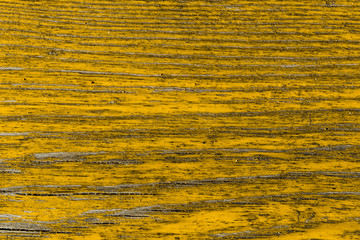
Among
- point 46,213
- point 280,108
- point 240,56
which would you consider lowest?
point 46,213

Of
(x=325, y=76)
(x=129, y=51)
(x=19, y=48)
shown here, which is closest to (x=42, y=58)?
(x=19, y=48)

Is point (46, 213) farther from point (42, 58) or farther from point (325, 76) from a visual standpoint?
point (325, 76)

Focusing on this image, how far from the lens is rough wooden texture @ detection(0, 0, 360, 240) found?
59cm

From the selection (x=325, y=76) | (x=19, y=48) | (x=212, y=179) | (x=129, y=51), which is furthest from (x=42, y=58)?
(x=325, y=76)

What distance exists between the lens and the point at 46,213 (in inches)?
23.4

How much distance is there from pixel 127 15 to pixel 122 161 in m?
0.28

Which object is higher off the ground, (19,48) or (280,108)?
(19,48)

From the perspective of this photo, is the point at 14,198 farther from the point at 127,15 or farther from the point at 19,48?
the point at 127,15

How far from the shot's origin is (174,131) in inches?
23.6

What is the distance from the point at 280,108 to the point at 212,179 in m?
0.18

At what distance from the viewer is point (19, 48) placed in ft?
2.01

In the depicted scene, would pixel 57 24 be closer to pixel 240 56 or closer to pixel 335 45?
pixel 240 56

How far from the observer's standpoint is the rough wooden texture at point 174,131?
23.3 inches

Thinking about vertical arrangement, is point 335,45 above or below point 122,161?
above
